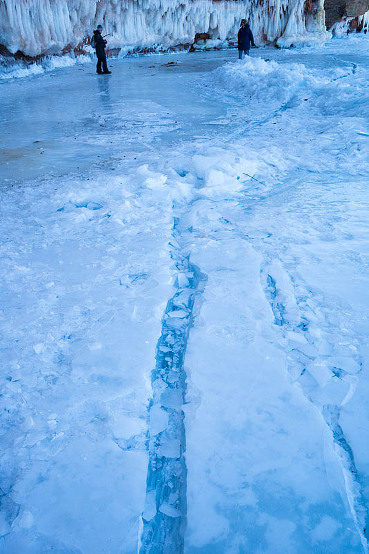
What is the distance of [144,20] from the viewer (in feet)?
67.8

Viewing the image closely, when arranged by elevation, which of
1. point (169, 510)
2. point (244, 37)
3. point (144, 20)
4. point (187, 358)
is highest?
point (144, 20)

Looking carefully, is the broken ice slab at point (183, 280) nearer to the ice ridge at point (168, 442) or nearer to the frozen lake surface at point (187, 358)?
the frozen lake surface at point (187, 358)

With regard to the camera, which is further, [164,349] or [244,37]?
[244,37]

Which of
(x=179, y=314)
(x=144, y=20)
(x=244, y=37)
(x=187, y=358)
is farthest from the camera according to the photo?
(x=144, y=20)

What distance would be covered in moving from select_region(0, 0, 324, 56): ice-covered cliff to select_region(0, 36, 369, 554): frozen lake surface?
13370mm

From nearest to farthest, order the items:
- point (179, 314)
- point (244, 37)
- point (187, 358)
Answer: point (187, 358) < point (179, 314) < point (244, 37)

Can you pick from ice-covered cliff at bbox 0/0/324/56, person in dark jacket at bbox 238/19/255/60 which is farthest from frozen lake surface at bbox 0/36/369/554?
ice-covered cliff at bbox 0/0/324/56

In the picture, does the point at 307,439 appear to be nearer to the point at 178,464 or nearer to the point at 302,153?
the point at 178,464

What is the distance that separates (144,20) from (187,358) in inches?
933

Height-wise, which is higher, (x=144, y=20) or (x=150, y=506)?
(x=144, y=20)

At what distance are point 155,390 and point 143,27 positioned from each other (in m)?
23.8

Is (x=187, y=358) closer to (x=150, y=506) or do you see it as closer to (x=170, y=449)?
(x=170, y=449)

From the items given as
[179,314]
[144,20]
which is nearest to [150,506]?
[179,314]

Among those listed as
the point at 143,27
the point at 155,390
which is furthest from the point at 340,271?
the point at 143,27
